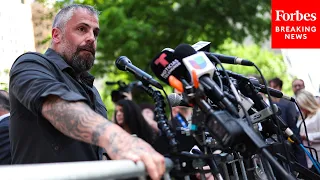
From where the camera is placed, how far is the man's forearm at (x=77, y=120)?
2.56m

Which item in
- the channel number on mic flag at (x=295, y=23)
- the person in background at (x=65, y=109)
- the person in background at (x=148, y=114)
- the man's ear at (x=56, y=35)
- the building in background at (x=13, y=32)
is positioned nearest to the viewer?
the person in background at (x=65, y=109)

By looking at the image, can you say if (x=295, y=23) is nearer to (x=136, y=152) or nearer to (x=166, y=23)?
(x=136, y=152)

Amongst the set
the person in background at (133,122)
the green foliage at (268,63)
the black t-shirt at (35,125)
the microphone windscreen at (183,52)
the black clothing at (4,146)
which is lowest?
the green foliage at (268,63)

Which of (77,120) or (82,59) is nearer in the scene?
(77,120)

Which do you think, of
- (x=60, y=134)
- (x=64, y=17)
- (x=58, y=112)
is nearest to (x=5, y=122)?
(x=64, y=17)

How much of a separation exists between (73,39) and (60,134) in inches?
26.4

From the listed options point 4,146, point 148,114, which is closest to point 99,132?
point 4,146

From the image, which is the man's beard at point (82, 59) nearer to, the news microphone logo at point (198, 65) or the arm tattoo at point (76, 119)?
the arm tattoo at point (76, 119)

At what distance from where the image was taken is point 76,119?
264 centimetres

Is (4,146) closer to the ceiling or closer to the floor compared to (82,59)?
closer to the floor

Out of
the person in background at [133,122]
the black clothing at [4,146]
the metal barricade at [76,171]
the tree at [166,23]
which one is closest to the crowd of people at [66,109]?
the metal barricade at [76,171]

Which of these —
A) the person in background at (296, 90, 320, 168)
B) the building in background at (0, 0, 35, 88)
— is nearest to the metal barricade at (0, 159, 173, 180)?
the building in background at (0, 0, 35, 88)

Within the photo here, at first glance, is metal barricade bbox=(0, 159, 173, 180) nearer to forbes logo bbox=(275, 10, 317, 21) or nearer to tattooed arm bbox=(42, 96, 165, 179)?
tattooed arm bbox=(42, 96, 165, 179)

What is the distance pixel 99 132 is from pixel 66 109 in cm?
22
